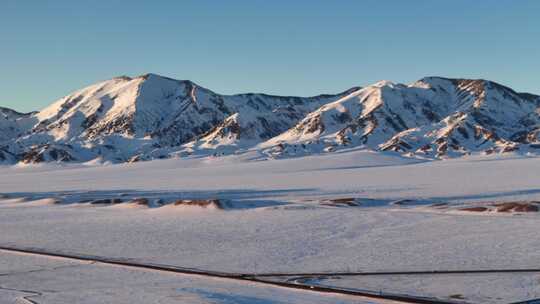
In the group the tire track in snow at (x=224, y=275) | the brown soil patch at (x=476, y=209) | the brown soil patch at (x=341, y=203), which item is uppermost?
the brown soil patch at (x=341, y=203)

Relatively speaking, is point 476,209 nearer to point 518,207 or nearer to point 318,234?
point 518,207

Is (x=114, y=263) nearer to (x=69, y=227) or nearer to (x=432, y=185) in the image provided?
(x=69, y=227)

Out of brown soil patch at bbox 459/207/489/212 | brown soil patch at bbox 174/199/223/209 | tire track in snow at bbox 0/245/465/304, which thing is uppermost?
brown soil patch at bbox 174/199/223/209

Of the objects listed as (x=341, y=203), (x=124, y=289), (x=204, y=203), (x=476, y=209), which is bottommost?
(x=124, y=289)

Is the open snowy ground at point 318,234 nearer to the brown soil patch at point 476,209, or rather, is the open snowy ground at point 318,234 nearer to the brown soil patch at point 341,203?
the brown soil patch at point 341,203

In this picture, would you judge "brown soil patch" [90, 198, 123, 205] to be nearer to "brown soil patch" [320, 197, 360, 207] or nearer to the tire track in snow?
"brown soil patch" [320, 197, 360, 207]

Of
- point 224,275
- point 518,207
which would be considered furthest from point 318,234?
point 518,207

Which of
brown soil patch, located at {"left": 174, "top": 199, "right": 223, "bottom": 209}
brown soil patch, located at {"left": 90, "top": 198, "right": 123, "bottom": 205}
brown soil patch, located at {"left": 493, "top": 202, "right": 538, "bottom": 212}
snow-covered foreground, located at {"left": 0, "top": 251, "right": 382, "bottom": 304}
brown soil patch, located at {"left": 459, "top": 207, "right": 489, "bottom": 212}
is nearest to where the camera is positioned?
snow-covered foreground, located at {"left": 0, "top": 251, "right": 382, "bottom": 304}

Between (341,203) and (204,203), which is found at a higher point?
(204,203)

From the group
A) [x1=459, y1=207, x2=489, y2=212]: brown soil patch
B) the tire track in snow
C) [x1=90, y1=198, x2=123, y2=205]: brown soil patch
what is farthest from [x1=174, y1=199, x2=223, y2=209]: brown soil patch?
the tire track in snow

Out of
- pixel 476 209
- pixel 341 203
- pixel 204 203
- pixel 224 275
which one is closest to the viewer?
pixel 224 275

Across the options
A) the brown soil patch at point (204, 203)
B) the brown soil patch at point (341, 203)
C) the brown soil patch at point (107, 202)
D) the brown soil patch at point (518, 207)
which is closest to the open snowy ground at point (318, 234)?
the brown soil patch at point (341, 203)

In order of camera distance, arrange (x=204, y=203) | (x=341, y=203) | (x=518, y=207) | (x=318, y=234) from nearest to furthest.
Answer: (x=318, y=234), (x=518, y=207), (x=341, y=203), (x=204, y=203)

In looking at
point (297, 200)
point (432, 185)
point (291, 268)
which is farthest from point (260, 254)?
point (432, 185)
